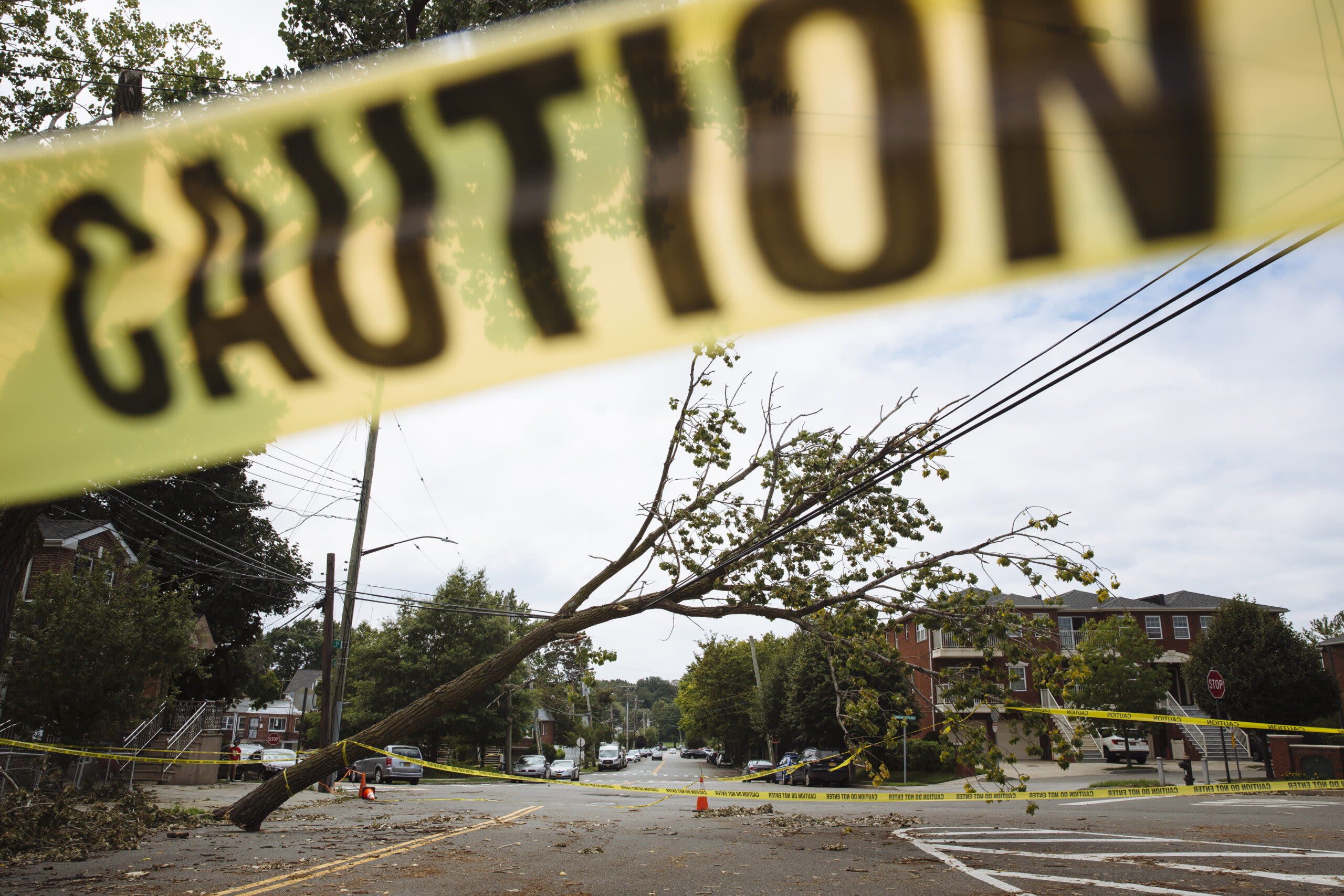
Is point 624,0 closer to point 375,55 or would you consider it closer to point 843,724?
point 375,55

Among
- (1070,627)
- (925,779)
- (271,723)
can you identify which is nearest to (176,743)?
(925,779)

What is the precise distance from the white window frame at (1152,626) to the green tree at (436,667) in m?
31.6

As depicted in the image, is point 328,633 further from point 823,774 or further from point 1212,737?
point 1212,737

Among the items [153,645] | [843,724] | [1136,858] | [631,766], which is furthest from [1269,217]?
[631,766]

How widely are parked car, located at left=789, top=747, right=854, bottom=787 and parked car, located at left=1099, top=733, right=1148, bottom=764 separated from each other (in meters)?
11.8

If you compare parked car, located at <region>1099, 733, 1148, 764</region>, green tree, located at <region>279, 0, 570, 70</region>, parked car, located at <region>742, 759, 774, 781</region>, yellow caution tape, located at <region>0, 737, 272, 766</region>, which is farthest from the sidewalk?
green tree, located at <region>279, 0, 570, 70</region>

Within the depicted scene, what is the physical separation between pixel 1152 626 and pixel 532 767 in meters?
32.3

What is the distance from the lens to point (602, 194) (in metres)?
6.80

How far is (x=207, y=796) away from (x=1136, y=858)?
19097 millimetres

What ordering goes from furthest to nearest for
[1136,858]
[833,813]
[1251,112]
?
[833,813] → [1136,858] → [1251,112]

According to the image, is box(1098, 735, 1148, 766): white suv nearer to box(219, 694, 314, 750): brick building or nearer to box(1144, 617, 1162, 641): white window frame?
box(1144, 617, 1162, 641): white window frame

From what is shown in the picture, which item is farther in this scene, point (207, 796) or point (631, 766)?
point (631, 766)

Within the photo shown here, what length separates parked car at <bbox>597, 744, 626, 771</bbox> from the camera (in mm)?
54719

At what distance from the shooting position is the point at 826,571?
38.9ft
